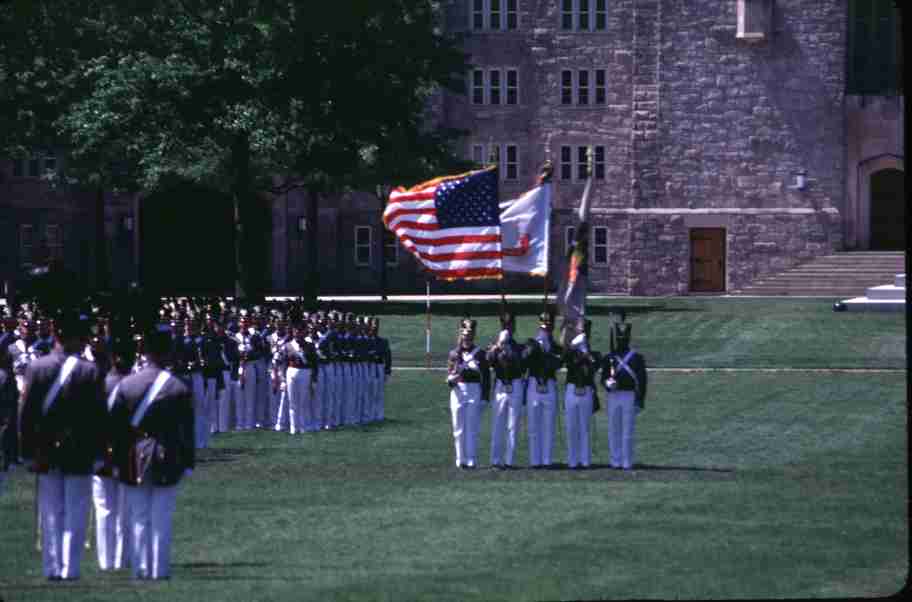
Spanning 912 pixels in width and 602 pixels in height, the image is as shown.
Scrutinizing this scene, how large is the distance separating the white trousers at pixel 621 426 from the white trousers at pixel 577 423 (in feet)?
1.26

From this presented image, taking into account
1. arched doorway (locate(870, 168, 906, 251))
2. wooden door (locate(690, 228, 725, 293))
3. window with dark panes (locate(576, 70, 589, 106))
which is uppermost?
window with dark panes (locate(576, 70, 589, 106))

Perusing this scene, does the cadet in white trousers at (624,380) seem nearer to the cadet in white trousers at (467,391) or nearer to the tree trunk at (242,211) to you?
the cadet in white trousers at (467,391)

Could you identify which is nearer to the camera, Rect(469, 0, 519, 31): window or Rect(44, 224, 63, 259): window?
Rect(44, 224, 63, 259): window

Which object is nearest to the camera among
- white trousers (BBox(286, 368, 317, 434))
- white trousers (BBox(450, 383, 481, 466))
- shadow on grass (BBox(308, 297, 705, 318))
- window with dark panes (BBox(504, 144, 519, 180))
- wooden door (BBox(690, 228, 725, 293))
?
white trousers (BBox(450, 383, 481, 466))

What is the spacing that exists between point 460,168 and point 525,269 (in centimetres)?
4057

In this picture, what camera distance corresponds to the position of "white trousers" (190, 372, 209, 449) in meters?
35.0

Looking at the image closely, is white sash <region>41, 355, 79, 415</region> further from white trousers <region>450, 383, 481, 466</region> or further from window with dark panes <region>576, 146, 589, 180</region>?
window with dark panes <region>576, 146, 589, 180</region>

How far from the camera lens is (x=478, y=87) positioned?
282 ft

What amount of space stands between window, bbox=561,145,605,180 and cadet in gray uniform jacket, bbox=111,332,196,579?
66.6 metres

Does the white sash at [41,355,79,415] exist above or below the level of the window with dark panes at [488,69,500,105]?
below

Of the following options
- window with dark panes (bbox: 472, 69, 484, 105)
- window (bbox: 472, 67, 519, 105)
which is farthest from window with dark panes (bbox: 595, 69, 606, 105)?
window with dark panes (bbox: 472, 69, 484, 105)

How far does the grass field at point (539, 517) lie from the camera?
19359 millimetres

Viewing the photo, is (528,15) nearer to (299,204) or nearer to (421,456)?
(299,204)

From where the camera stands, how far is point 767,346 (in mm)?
58188
